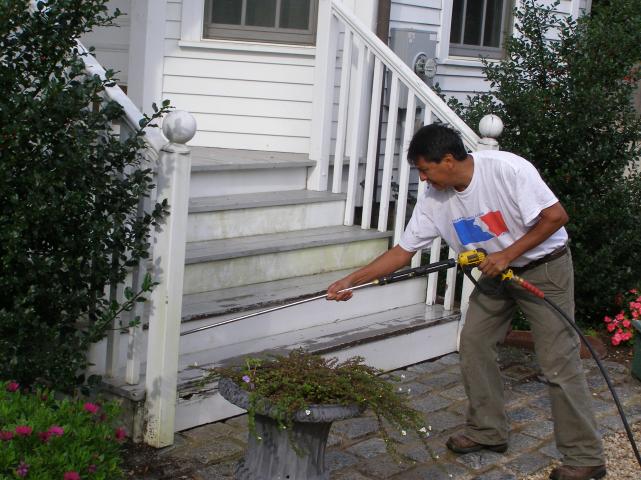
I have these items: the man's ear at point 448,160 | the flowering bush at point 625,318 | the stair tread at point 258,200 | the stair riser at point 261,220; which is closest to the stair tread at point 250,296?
the stair riser at point 261,220

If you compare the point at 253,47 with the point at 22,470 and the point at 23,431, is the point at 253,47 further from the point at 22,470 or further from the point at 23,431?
the point at 22,470

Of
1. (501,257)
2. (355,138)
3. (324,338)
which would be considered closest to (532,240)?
(501,257)

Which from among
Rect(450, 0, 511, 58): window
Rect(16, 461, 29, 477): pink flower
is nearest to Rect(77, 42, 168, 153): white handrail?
Rect(16, 461, 29, 477): pink flower

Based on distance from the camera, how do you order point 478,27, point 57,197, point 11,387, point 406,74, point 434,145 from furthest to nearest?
point 478,27, point 406,74, point 434,145, point 57,197, point 11,387

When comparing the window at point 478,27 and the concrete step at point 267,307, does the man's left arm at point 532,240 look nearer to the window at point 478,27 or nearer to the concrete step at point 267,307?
the concrete step at point 267,307

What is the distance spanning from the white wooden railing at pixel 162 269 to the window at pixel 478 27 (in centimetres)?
484

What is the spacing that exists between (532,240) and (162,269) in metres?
1.67

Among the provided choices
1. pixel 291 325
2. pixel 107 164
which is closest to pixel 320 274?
pixel 291 325

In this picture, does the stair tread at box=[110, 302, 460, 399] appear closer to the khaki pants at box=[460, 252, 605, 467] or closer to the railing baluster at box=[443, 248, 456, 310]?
the railing baluster at box=[443, 248, 456, 310]

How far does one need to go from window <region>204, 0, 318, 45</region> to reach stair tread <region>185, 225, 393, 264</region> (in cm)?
156

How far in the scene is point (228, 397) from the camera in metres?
3.59

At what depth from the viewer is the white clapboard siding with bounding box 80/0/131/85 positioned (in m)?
7.12

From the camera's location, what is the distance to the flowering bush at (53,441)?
3.27 m

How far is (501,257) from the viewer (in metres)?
4.24
